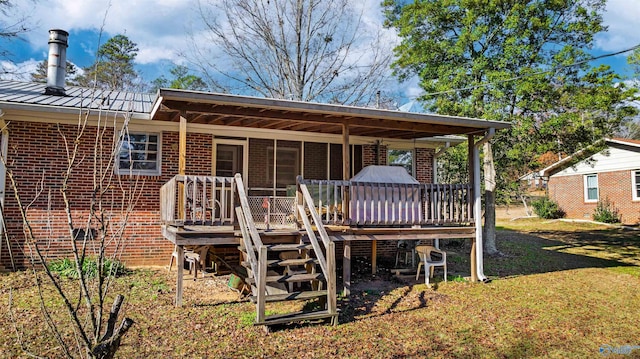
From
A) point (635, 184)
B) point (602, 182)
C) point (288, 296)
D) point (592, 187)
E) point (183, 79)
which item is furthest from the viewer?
point (183, 79)

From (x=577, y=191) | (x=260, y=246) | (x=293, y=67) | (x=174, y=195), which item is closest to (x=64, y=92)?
(x=174, y=195)

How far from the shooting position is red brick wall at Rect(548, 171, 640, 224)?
20.3 meters

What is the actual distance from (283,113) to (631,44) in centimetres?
987

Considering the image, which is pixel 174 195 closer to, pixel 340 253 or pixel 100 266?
pixel 100 266

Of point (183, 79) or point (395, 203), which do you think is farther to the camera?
point (183, 79)

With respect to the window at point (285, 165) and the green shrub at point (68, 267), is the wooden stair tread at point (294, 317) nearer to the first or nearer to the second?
the green shrub at point (68, 267)

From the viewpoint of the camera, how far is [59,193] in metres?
8.77

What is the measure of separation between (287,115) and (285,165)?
3262 mm

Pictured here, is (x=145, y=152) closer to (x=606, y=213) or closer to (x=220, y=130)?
(x=220, y=130)

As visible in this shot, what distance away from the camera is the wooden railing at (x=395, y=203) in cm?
804

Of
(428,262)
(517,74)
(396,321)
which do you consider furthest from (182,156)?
(517,74)

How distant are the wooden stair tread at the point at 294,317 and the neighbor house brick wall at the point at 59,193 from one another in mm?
4005

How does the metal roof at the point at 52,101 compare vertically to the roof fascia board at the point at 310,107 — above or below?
above

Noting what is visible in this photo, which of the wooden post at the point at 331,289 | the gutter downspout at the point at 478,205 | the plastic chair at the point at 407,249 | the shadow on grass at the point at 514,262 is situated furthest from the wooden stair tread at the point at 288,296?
the plastic chair at the point at 407,249
